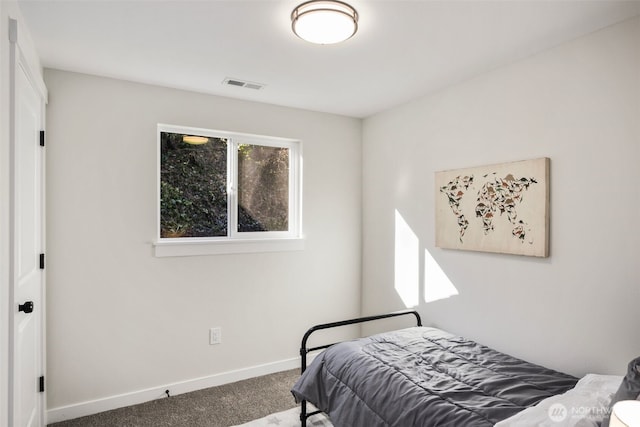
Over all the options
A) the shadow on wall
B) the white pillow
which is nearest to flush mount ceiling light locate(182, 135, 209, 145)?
the shadow on wall

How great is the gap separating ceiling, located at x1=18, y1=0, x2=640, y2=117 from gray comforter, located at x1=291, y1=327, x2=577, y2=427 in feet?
6.14

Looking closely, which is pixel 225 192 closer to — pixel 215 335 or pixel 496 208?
pixel 215 335

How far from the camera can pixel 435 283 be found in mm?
3072

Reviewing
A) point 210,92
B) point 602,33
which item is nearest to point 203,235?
point 210,92

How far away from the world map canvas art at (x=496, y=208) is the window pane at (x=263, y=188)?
4.63ft

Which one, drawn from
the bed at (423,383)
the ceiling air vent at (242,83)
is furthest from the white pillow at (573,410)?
the ceiling air vent at (242,83)

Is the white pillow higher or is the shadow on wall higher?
the shadow on wall

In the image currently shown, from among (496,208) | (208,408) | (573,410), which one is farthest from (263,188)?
(573,410)

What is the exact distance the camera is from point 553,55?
2.29 m

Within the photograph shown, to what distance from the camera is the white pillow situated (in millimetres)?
1451

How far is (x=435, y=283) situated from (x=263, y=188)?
1.70 meters

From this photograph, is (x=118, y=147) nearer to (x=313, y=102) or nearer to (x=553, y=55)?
(x=313, y=102)

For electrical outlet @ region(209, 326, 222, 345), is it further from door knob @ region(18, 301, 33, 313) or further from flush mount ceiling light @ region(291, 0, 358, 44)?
flush mount ceiling light @ region(291, 0, 358, 44)

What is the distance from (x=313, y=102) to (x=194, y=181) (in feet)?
4.03
